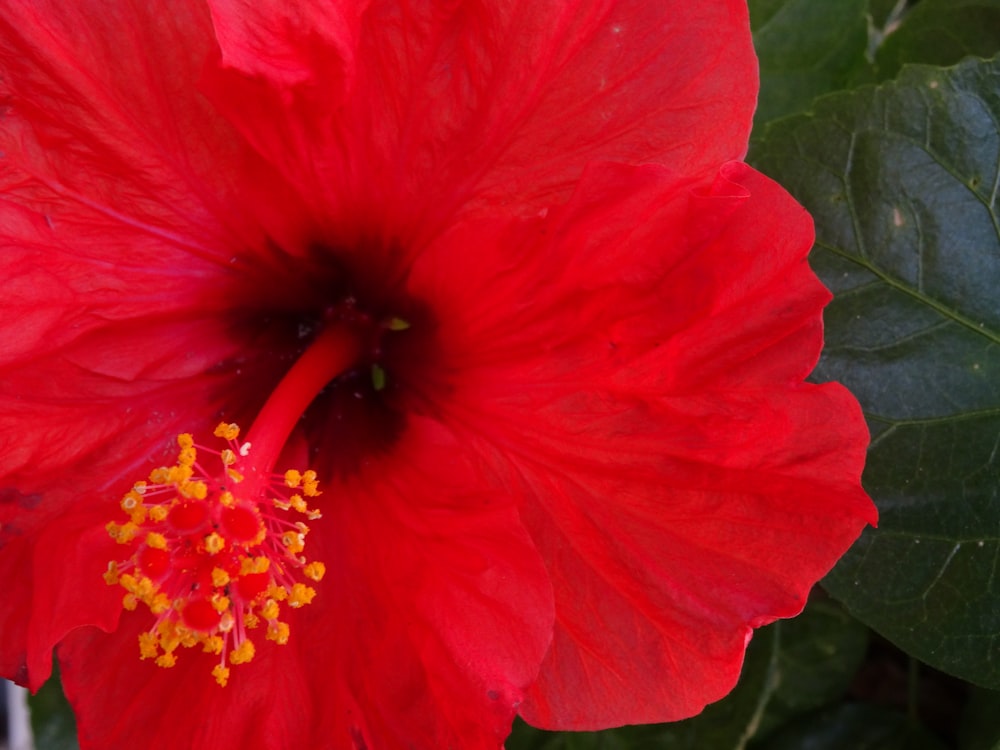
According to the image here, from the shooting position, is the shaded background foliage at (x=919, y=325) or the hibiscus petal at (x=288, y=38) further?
the shaded background foliage at (x=919, y=325)

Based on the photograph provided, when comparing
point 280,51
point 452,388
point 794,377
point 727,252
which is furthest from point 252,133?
point 794,377

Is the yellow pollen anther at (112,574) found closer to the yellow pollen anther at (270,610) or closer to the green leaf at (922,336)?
the yellow pollen anther at (270,610)

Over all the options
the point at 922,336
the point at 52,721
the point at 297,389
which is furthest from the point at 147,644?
the point at 922,336

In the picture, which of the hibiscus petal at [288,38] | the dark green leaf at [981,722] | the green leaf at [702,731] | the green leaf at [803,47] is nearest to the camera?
the hibiscus petal at [288,38]

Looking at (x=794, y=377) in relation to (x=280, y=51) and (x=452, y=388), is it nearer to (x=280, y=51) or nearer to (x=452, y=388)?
(x=452, y=388)

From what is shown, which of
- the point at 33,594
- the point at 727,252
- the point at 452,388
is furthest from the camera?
the point at 452,388

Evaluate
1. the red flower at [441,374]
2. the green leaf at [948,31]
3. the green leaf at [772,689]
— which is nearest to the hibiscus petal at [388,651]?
the red flower at [441,374]
